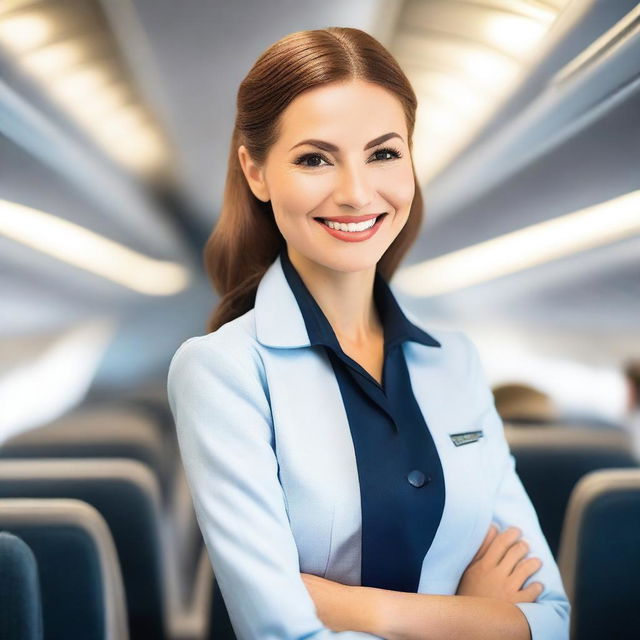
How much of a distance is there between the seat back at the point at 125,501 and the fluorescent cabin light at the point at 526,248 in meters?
0.77

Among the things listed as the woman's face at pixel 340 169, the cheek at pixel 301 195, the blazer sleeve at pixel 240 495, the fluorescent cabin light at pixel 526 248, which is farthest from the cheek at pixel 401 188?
the fluorescent cabin light at pixel 526 248

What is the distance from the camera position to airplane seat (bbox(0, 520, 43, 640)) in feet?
4.38

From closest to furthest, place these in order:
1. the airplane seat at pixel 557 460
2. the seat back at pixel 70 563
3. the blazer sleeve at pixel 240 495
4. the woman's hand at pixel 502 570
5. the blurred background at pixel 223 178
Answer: the blazer sleeve at pixel 240 495, the woman's hand at pixel 502 570, the seat back at pixel 70 563, the blurred background at pixel 223 178, the airplane seat at pixel 557 460

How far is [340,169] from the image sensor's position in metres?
1.33

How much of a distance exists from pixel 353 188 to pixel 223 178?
74 cm

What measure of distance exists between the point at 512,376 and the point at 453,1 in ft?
3.06

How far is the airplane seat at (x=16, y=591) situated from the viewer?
1.33m

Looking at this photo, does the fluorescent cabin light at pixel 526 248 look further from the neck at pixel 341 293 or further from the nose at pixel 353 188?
the nose at pixel 353 188

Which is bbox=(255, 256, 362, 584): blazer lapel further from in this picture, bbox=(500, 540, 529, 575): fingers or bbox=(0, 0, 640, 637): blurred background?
bbox=(0, 0, 640, 637): blurred background

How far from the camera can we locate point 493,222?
85.2 inches

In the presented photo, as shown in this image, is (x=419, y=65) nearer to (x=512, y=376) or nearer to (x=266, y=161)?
(x=266, y=161)

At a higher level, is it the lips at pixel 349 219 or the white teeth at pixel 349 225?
the lips at pixel 349 219

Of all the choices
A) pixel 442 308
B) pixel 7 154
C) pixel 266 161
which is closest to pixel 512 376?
pixel 442 308

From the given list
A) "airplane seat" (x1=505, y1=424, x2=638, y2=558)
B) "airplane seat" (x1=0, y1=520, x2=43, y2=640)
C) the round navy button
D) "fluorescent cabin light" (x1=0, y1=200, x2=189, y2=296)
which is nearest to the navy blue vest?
the round navy button
